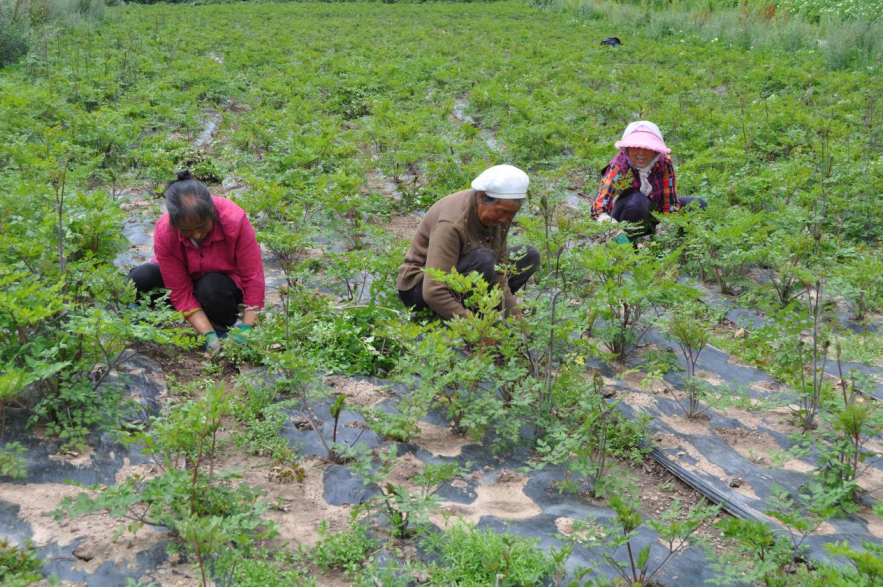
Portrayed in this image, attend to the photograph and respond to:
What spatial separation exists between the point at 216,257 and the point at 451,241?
1.41 m

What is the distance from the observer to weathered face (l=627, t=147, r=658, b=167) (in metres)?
5.52

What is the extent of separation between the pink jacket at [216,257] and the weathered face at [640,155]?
114 inches

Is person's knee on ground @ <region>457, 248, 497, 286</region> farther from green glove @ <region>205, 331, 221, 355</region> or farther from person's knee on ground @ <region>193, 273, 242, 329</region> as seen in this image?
green glove @ <region>205, 331, 221, 355</region>

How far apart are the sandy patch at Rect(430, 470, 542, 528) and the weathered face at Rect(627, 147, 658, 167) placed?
3.07m

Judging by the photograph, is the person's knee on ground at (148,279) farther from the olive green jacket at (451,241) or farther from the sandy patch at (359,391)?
the olive green jacket at (451,241)

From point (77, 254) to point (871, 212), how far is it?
596cm

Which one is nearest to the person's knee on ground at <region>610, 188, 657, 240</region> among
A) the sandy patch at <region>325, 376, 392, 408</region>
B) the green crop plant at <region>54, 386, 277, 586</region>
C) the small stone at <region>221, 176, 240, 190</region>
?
the sandy patch at <region>325, 376, 392, 408</region>

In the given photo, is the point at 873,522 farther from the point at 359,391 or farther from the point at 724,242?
the point at 359,391

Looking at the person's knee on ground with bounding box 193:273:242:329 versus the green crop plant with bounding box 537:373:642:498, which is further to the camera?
the person's knee on ground with bounding box 193:273:242:329

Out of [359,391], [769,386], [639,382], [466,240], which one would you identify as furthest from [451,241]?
[769,386]

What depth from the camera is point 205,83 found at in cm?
1107

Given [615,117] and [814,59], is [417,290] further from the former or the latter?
[814,59]

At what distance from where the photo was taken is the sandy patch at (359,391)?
4.00m

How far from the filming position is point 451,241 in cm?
423
